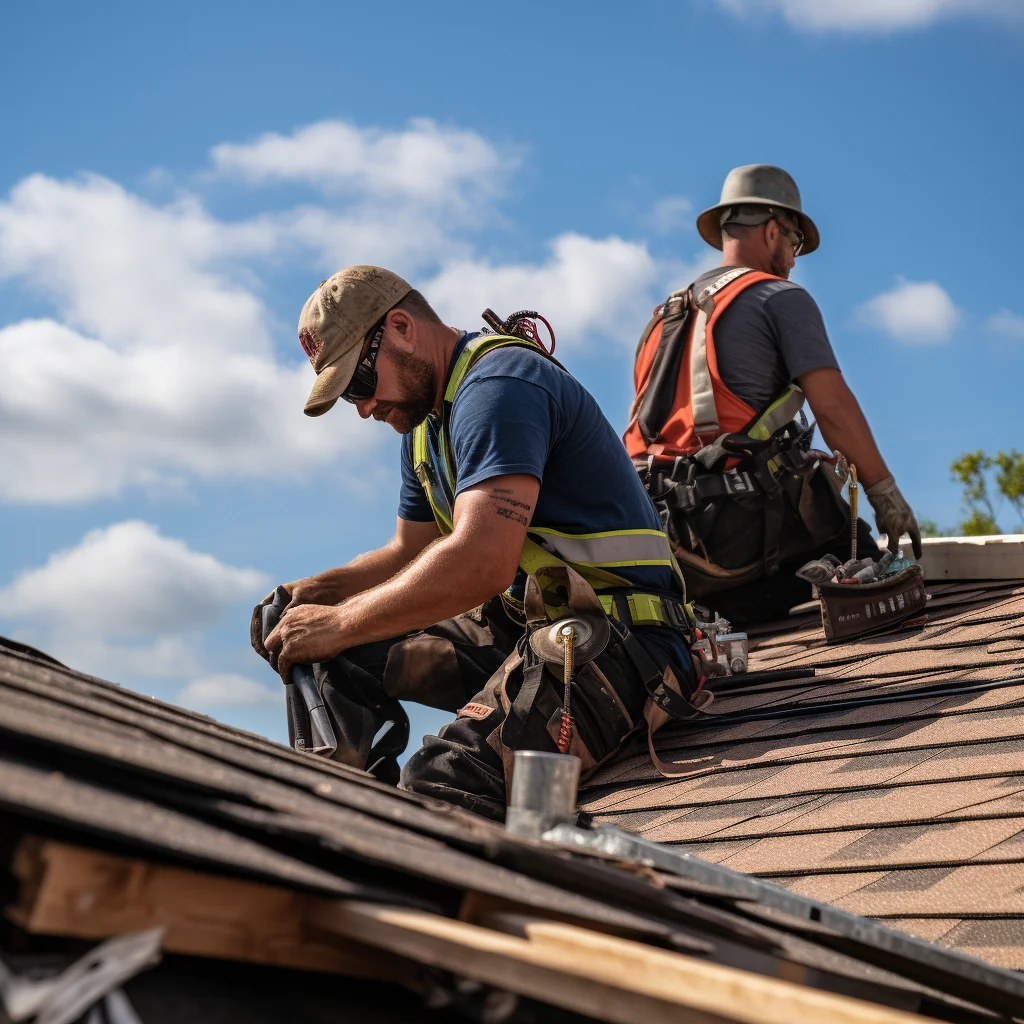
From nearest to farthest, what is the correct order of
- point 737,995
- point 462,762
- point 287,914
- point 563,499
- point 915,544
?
point 737,995 → point 287,914 → point 462,762 → point 563,499 → point 915,544

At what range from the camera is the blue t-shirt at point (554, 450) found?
3.73 meters

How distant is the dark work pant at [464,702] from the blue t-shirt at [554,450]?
0.26 metres

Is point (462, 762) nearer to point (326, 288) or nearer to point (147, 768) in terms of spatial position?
point (326, 288)

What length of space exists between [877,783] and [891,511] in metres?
2.34

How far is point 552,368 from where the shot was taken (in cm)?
397

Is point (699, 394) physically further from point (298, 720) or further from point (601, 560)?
point (298, 720)

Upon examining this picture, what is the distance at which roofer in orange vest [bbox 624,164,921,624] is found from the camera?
5.25m

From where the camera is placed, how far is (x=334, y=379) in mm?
4254

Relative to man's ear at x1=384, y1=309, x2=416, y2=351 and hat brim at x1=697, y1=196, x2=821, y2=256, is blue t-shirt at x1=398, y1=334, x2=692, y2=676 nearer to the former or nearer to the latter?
man's ear at x1=384, y1=309, x2=416, y2=351

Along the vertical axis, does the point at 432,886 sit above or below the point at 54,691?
below

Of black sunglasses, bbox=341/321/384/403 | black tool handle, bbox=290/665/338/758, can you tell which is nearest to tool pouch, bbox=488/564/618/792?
black tool handle, bbox=290/665/338/758

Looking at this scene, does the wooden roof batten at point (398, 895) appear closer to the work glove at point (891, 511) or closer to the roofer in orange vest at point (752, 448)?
the roofer in orange vest at point (752, 448)

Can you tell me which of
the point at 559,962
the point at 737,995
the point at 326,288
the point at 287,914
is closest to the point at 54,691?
the point at 287,914

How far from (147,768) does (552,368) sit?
8.99 feet
